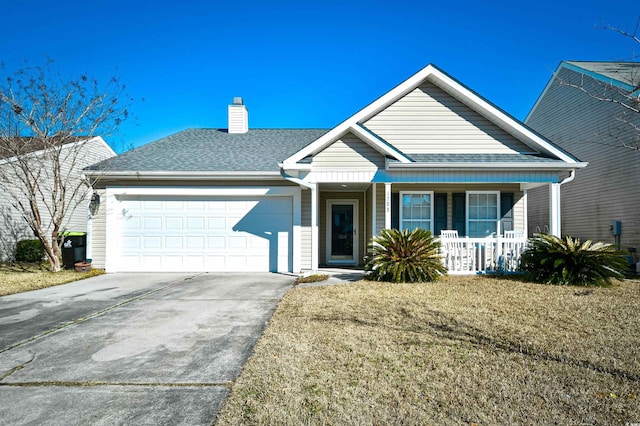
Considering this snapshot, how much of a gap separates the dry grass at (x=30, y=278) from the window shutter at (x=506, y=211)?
11481 millimetres

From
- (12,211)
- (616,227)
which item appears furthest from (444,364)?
(12,211)

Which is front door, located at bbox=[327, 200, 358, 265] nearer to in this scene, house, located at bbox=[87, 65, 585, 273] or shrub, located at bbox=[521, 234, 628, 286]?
house, located at bbox=[87, 65, 585, 273]

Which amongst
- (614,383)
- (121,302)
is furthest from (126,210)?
(614,383)

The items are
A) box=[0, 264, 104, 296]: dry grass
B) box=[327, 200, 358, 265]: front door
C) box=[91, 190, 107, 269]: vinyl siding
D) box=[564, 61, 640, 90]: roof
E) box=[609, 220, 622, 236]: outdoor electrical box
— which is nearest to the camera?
box=[0, 264, 104, 296]: dry grass

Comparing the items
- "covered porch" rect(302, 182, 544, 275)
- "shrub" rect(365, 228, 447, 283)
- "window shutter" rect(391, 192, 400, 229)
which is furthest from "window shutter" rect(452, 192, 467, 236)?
"shrub" rect(365, 228, 447, 283)

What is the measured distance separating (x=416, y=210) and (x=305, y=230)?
3300 millimetres

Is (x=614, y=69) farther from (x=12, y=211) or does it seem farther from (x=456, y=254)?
(x=12, y=211)

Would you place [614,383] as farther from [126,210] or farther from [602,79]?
[602,79]

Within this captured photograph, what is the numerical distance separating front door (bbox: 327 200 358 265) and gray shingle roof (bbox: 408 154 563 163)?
10.9ft

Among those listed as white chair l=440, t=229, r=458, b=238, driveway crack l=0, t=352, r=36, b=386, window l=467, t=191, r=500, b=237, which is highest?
window l=467, t=191, r=500, b=237

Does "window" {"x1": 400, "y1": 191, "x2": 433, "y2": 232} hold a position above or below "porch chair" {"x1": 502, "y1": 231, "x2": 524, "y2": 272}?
above

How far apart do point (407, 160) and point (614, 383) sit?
6.96 m

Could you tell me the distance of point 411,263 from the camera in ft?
29.6

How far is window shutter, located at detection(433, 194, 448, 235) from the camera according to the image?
11.7m
